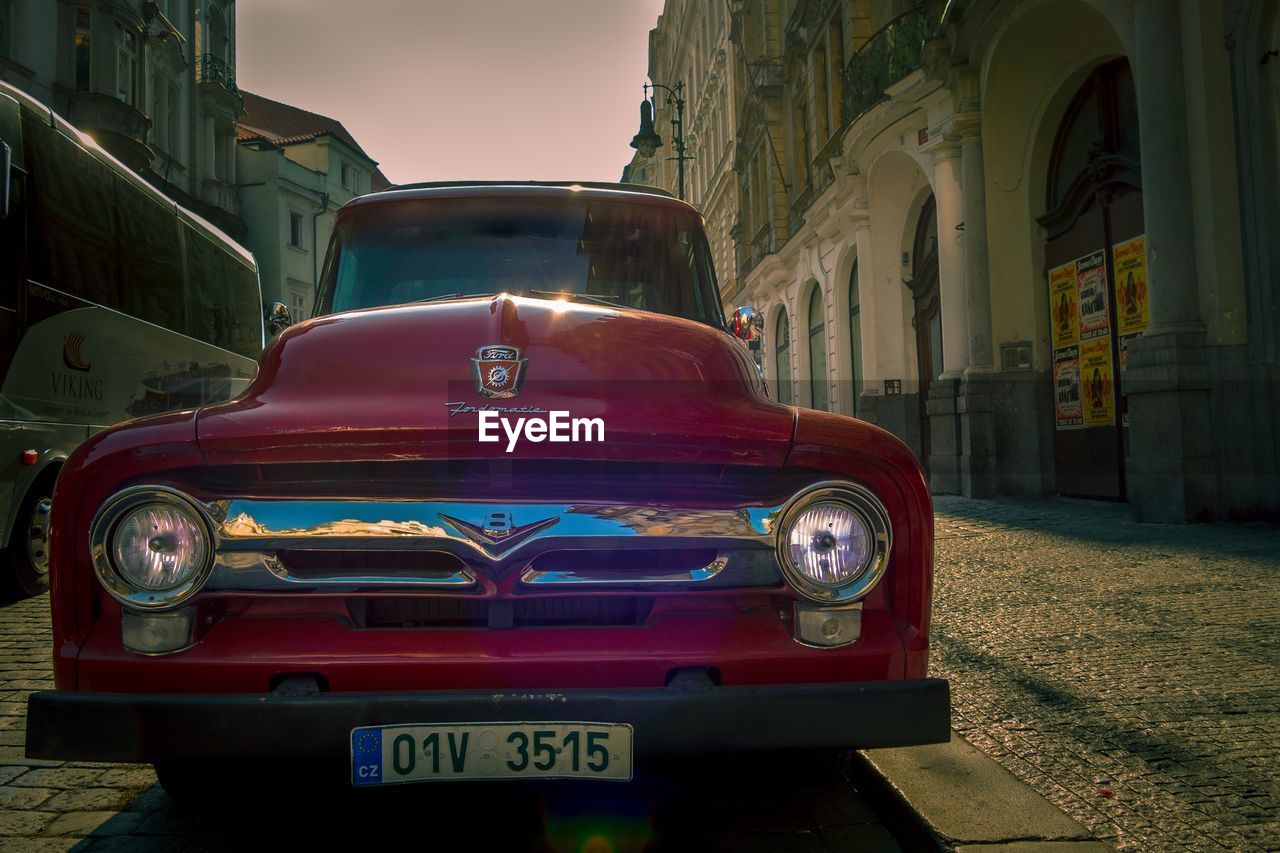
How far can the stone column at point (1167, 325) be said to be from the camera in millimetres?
8984

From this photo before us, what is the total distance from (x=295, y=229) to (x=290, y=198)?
1656mm

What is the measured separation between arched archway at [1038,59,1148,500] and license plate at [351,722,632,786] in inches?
403

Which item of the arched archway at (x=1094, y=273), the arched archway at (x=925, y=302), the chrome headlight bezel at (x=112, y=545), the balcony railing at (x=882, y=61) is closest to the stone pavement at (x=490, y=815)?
the chrome headlight bezel at (x=112, y=545)

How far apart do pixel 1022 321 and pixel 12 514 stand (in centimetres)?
1153

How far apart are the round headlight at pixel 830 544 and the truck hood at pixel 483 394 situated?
0.17 metres

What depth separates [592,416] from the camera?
2463 mm

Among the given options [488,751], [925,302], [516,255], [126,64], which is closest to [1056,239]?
[925,302]

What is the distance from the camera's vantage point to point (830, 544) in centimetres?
239

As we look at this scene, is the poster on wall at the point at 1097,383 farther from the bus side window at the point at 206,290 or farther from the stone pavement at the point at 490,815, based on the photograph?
the bus side window at the point at 206,290

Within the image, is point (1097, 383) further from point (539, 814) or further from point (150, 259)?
point (539, 814)

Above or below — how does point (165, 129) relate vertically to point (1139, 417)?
above

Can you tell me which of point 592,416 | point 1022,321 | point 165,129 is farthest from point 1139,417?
point 165,129

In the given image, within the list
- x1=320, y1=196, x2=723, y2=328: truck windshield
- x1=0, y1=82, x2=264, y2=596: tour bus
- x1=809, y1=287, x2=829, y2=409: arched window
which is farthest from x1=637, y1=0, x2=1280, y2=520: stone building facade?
x1=0, y1=82, x2=264, y2=596: tour bus

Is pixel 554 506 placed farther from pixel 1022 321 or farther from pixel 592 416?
pixel 1022 321
